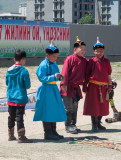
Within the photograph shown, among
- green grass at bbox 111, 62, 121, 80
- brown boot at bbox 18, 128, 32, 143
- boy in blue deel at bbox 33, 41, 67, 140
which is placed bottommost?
green grass at bbox 111, 62, 121, 80

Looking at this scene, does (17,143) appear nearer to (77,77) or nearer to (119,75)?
(77,77)

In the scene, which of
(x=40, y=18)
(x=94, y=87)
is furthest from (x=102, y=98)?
(x=40, y=18)

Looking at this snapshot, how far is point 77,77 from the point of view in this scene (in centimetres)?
841

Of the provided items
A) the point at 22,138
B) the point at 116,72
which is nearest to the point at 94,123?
the point at 22,138

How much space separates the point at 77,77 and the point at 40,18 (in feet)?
479

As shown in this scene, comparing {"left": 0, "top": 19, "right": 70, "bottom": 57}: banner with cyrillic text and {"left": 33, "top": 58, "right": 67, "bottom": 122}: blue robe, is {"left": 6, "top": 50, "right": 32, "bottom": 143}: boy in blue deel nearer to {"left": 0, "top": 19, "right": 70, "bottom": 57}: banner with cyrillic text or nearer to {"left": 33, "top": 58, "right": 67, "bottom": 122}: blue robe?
{"left": 33, "top": 58, "right": 67, "bottom": 122}: blue robe

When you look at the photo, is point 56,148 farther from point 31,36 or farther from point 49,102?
point 31,36

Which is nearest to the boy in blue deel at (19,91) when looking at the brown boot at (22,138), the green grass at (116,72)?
the brown boot at (22,138)

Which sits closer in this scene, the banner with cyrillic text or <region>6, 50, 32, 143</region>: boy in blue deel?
<region>6, 50, 32, 143</region>: boy in blue deel

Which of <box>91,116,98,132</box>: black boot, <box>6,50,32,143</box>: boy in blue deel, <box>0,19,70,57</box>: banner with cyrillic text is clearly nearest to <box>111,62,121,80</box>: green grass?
<box>0,19,70,57</box>: banner with cyrillic text

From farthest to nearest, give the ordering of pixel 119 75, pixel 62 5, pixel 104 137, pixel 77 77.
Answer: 1. pixel 62 5
2. pixel 119 75
3. pixel 77 77
4. pixel 104 137

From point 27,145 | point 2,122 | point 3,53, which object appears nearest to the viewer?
point 27,145

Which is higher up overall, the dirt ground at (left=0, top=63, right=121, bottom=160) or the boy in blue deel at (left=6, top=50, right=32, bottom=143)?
the boy in blue deel at (left=6, top=50, right=32, bottom=143)

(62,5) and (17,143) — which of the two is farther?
(62,5)
